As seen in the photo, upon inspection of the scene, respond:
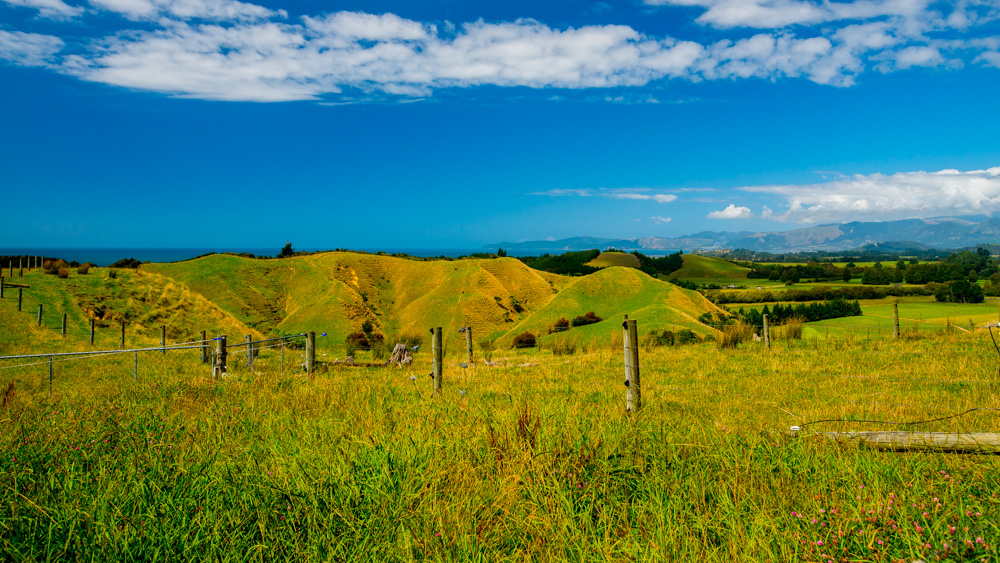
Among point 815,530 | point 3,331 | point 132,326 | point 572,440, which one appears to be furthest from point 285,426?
point 132,326

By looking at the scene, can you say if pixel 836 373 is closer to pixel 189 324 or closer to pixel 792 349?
pixel 792 349

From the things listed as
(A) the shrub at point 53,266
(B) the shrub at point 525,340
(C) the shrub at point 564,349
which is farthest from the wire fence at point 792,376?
(B) the shrub at point 525,340

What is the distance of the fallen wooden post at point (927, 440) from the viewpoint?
389 cm

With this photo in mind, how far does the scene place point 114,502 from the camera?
11.7 feet

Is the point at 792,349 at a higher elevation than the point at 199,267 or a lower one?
lower

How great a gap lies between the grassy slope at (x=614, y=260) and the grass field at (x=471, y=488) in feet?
355

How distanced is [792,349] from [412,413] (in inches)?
558

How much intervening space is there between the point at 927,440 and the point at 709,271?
515 ft

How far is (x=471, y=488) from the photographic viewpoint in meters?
3.74

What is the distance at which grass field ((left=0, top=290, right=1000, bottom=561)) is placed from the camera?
3.12 meters

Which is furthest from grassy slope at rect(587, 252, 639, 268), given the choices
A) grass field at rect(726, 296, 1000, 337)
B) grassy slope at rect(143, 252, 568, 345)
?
grass field at rect(726, 296, 1000, 337)

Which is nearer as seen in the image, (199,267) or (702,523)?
(702,523)

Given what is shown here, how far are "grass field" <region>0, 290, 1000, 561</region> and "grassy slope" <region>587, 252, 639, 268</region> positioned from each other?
10813cm

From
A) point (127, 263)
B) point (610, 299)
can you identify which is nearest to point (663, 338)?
point (610, 299)
